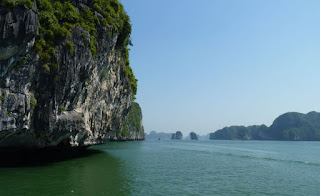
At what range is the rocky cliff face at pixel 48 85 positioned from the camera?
20.4m

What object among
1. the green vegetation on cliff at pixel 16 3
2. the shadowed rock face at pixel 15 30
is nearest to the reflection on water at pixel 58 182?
the shadowed rock face at pixel 15 30

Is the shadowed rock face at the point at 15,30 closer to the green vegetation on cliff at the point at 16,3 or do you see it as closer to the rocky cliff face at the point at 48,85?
the rocky cliff face at the point at 48,85

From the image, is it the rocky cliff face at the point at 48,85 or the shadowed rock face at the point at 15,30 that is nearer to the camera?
the shadowed rock face at the point at 15,30

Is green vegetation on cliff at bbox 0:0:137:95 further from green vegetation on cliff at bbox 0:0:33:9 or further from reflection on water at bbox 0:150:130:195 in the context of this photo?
reflection on water at bbox 0:150:130:195

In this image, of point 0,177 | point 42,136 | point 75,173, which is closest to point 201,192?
point 75,173

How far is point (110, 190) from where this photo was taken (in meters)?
18.6

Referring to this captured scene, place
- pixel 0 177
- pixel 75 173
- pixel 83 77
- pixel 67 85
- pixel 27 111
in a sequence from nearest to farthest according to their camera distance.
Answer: pixel 0 177, pixel 27 111, pixel 75 173, pixel 67 85, pixel 83 77

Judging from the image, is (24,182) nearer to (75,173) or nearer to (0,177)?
(0,177)

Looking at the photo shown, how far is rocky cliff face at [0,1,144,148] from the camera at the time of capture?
20.4 metres

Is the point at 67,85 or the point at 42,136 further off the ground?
the point at 67,85

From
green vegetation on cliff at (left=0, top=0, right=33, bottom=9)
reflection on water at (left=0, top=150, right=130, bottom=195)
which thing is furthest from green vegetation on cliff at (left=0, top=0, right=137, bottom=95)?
reflection on water at (left=0, top=150, right=130, bottom=195)

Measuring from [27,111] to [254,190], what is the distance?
21085 mm

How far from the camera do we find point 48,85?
25.3m

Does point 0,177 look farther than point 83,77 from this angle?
No
